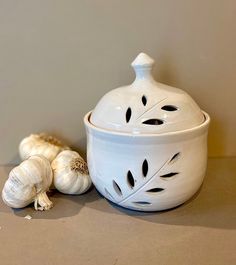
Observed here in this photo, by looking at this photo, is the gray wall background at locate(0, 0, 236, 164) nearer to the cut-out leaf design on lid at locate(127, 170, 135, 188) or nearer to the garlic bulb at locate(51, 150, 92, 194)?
the garlic bulb at locate(51, 150, 92, 194)

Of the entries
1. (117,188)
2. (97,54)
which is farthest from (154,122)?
(97,54)

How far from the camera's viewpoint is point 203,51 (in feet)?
2.40

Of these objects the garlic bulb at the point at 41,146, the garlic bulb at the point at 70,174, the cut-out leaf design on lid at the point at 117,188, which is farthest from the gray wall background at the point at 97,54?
the cut-out leaf design on lid at the point at 117,188

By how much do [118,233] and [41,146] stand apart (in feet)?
0.93

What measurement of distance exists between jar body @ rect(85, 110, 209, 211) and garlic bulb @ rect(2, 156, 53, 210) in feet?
0.36

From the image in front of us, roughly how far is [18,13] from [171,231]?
57cm

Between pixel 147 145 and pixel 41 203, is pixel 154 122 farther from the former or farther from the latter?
pixel 41 203

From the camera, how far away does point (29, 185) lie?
60cm

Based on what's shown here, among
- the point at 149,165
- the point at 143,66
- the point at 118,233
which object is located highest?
the point at 143,66

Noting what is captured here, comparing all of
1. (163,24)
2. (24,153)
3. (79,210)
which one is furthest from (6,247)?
(163,24)

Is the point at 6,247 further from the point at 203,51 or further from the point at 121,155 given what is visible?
the point at 203,51

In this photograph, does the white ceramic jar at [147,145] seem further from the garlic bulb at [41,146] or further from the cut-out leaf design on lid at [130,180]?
the garlic bulb at [41,146]

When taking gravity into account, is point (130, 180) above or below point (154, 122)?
below

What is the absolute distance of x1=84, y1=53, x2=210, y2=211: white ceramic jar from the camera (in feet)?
1.77
